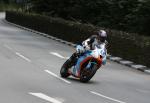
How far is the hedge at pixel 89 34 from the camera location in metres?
26.0

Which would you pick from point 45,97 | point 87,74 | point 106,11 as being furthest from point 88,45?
point 106,11

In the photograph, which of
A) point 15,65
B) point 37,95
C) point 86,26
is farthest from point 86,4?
point 37,95

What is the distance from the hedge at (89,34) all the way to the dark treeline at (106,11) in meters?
3.07

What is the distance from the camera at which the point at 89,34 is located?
113ft

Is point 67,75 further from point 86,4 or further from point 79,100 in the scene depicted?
point 86,4

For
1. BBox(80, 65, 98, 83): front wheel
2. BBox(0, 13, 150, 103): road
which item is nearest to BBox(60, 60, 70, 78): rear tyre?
BBox(0, 13, 150, 103): road

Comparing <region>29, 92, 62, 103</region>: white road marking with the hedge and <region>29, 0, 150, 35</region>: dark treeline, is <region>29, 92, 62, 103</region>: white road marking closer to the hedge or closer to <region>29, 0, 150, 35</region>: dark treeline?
the hedge

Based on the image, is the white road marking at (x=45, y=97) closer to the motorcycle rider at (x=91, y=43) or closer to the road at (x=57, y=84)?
the road at (x=57, y=84)

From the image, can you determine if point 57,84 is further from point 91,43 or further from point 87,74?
point 91,43

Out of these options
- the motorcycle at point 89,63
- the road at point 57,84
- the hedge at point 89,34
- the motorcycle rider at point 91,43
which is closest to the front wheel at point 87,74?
the motorcycle at point 89,63

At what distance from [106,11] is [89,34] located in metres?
13.5

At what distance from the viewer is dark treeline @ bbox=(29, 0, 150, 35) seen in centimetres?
3715

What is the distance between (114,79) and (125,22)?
2402 cm

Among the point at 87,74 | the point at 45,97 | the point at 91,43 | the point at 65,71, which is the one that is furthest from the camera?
the point at 65,71
